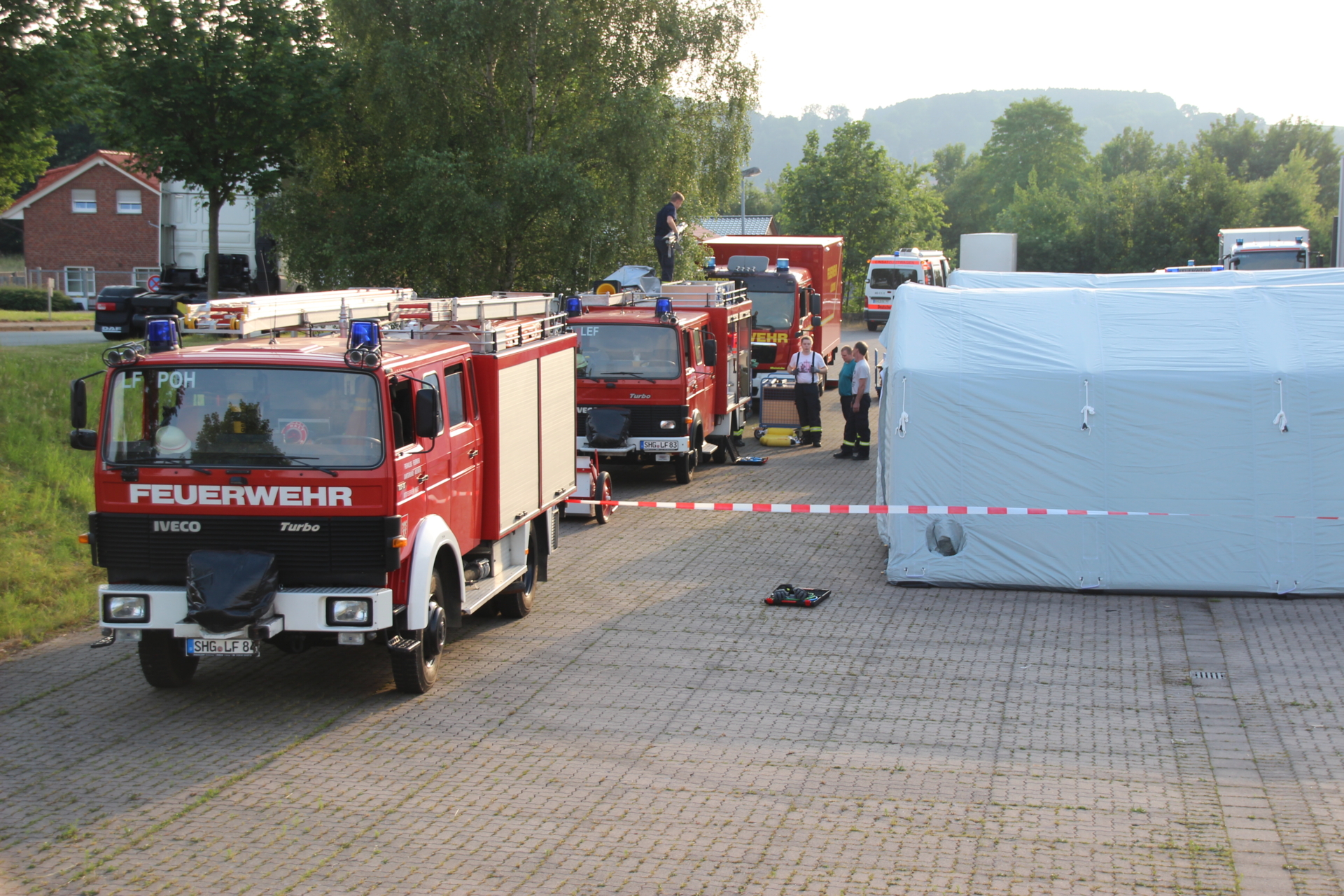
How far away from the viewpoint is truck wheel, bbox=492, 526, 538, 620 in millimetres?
10523

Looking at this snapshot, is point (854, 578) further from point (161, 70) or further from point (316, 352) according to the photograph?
point (161, 70)

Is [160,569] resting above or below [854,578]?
above

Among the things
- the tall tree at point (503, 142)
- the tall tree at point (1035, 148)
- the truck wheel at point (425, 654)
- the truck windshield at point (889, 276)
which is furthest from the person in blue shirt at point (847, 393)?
the tall tree at point (1035, 148)

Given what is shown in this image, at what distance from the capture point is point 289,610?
757cm

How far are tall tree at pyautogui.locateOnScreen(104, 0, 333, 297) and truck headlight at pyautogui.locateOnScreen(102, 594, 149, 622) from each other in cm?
1552

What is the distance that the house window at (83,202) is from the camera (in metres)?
56.2

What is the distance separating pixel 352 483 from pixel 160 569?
1.41m

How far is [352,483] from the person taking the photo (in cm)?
755

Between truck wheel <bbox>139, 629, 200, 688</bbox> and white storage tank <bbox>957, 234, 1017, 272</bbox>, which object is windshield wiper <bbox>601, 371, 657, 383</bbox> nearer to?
truck wheel <bbox>139, 629, 200, 688</bbox>

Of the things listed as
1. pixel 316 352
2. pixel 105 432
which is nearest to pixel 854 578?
pixel 316 352

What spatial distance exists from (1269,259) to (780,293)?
1456 cm

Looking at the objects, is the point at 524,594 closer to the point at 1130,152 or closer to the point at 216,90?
the point at 216,90

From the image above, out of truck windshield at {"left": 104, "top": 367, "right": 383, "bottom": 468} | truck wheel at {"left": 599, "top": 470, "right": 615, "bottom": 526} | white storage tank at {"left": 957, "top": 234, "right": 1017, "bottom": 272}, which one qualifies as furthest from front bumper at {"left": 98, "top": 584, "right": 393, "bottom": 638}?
white storage tank at {"left": 957, "top": 234, "right": 1017, "bottom": 272}

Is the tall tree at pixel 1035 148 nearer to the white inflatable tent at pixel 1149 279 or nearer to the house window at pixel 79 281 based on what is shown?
the house window at pixel 79 281
